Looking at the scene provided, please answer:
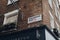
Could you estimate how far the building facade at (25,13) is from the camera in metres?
8.81

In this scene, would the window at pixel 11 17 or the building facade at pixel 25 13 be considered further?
the window at pixel 11 17

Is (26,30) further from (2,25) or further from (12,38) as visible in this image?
(2,25)

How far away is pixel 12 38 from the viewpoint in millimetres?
8586

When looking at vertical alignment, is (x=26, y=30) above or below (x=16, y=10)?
below

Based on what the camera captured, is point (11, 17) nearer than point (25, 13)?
No

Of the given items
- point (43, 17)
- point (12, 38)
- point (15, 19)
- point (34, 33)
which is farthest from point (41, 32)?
point (15, 19)

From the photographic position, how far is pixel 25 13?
9.41m

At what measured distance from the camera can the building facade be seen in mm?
8809

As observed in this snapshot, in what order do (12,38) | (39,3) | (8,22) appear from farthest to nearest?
(8,22), (39,3), (12,38)

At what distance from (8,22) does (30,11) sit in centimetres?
160

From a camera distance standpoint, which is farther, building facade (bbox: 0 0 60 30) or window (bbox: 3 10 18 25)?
window (bbox: 3 10 18 25)

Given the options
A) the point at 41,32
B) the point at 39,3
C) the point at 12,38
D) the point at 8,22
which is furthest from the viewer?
the point at 8,22

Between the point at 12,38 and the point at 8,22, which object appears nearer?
the point at 12,38

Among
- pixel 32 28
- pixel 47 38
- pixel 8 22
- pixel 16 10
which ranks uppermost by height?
pixel 16 10
